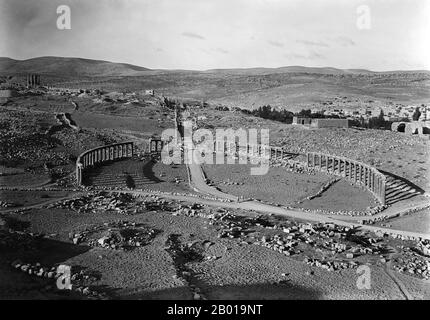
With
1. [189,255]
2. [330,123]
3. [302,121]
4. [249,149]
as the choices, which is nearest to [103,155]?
[249,149]

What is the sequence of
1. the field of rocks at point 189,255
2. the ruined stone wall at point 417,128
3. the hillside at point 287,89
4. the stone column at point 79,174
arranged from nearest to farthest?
the field of rocks at point 189,255 → the stone column at point 79,174 → the ruined stone wall at point 417,128 → the hillside at point 287,89

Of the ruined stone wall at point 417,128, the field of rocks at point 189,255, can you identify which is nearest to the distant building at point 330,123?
the ruined stone wall at point 417,128

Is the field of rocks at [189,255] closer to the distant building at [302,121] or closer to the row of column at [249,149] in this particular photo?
the row of column at [249,149]

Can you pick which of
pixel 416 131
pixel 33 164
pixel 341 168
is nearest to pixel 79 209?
pixel 33 164

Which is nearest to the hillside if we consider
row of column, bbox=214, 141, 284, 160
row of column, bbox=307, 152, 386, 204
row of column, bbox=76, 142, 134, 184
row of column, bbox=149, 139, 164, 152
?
row of column, bbox=214, 141, 284, 160

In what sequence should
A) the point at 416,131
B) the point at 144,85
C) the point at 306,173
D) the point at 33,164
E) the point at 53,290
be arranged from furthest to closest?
the point at 144,85
the point at 416,131
the point at 306,173
the point at 33,164
the point at 53,290

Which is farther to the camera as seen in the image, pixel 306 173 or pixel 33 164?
pixel 306 173

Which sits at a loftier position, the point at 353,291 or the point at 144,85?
the point at 144,85

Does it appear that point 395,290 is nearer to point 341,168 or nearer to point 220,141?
point 341,168
